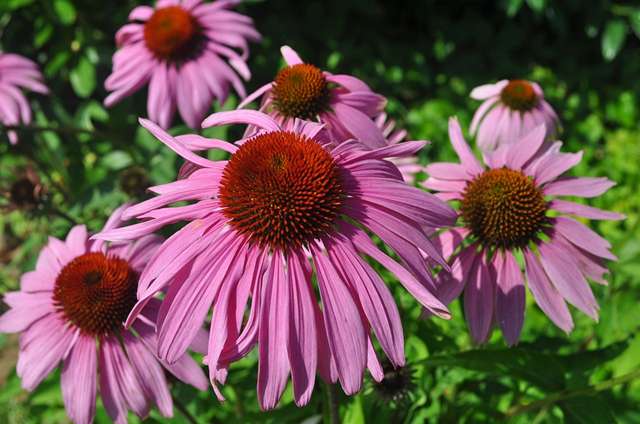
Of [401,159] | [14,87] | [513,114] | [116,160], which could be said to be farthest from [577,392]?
[14,87]

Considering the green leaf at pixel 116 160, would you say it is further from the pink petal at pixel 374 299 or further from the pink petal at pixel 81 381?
the pink petal at pixel 374 299

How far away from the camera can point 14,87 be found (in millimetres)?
1985

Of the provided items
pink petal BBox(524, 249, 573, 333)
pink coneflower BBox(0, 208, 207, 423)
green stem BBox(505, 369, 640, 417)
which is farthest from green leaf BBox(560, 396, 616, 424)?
pink coneflower BBox(0, 208, 207, 423)

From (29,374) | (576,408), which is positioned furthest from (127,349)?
(576,408)

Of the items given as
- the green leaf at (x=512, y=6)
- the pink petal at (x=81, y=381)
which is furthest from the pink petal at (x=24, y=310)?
the green leaf at (x=512, y=6)

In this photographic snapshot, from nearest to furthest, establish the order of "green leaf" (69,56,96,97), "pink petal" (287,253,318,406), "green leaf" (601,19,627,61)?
"pink petal" (287,253,318,406)
"green leaf" (69,56,96,97)
"green leaf" (601,19,627,61)

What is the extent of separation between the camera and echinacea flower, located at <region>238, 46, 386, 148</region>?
1.18m

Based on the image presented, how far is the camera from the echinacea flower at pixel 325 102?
1.18m

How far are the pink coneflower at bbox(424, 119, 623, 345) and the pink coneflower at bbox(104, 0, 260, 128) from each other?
83cm

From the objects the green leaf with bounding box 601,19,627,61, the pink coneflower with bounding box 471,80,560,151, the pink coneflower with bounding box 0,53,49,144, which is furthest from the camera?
the green leaf with bounding box 601,19,627,61

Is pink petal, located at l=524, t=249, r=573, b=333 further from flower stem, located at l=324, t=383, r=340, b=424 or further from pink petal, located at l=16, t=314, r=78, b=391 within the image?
pink petal, located at l=16, t=314, r=78, b=391

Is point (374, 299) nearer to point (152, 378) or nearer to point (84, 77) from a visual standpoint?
point (152, 378)

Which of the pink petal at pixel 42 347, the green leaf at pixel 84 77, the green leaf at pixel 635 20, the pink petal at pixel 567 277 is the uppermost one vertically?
the green leaf at pixel 635 20

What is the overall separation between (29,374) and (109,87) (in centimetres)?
96
